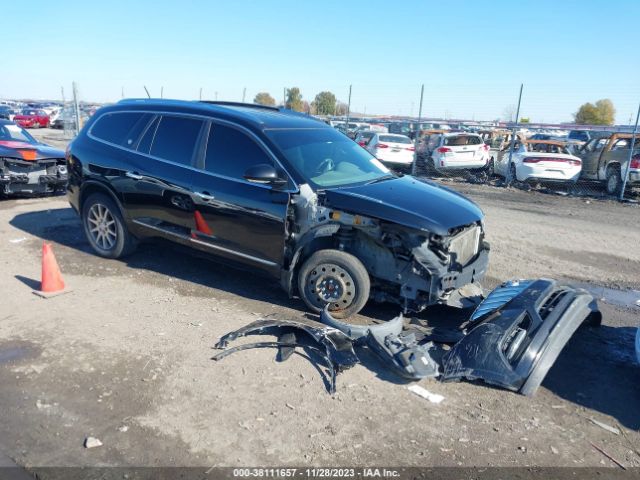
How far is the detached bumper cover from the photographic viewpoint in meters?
3.59

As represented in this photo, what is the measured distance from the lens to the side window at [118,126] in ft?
19.3

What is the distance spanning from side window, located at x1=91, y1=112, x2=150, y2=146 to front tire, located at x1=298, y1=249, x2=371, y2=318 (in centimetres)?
272

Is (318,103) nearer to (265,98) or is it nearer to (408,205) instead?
(265,98)

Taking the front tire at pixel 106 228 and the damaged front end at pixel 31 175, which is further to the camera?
the damaged front end at pixel 31 175

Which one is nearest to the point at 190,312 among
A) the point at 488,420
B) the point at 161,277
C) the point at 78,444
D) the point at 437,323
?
the point at 161,277

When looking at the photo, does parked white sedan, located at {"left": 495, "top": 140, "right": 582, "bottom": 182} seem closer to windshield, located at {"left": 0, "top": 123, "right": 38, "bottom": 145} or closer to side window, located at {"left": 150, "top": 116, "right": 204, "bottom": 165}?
side window, located at {"left": 150, "top": 116, "right": 204, "bottom": 165}

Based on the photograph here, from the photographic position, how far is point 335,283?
4641 mm

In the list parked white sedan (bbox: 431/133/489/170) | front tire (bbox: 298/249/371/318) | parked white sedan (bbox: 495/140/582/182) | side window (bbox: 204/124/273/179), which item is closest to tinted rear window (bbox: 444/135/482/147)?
parked white sedan (bbox: 431/133/489/170)

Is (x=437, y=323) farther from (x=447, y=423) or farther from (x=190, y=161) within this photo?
(x=190, y=161)

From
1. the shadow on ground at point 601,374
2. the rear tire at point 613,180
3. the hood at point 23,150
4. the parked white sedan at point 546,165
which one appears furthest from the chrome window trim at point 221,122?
the rear tire at point 613,180

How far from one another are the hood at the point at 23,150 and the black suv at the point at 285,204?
3.87 metres

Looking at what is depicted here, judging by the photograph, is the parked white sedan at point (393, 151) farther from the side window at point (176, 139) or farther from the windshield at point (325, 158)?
the side window at point (176, 139)

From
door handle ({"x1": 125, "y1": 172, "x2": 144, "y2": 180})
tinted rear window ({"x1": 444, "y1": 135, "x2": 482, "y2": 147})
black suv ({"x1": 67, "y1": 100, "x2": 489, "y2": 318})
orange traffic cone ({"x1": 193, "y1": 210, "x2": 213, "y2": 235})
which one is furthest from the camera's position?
tinted rear window ({"x1": 444, "y1": 135, "x2": 482, "y2": 147})

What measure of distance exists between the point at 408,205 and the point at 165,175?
2591mm
